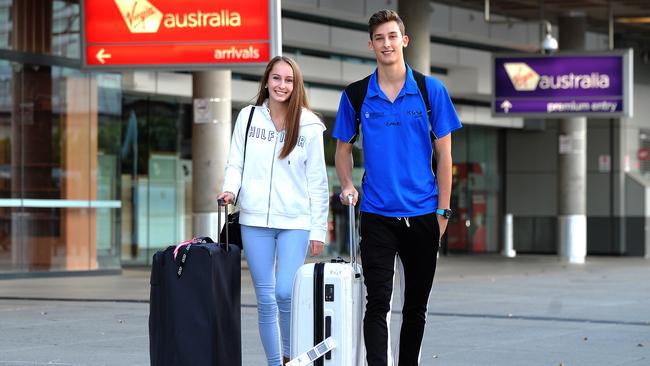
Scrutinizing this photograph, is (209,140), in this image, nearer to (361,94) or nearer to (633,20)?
(361,94)

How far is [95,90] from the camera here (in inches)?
815

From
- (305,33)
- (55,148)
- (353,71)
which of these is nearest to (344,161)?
(55,148)

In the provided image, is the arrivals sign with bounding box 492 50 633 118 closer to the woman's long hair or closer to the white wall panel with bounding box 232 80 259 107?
the white wall panel with bounding box 232 80 259 107

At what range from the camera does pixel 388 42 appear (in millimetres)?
6344

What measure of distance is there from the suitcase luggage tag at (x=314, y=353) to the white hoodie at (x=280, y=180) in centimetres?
88

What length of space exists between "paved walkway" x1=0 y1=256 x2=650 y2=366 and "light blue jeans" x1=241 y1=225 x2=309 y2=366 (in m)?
1.66

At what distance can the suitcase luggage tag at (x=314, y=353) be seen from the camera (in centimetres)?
600

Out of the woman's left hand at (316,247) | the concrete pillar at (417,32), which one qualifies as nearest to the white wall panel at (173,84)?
the concrete pillar at (417,32)

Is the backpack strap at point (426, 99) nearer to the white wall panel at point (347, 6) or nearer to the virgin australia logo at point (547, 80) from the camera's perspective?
the white wall panel at point (347, 6)

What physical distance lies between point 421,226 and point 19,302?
354 inches

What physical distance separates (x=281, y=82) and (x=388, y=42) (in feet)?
2.56

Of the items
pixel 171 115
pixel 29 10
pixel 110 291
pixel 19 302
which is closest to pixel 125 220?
pixel 171 115

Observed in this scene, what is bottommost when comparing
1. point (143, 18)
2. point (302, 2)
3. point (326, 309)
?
point (326, 309)

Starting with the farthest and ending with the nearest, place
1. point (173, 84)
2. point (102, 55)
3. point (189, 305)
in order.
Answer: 1. point (173, 84)
2. point (102, 55)
3. point (189, 305)
